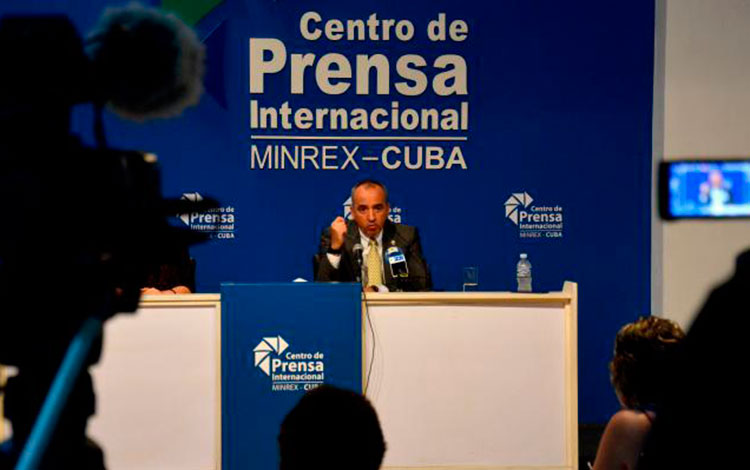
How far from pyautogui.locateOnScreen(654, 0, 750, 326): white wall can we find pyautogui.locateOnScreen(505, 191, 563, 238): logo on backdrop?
64 cm

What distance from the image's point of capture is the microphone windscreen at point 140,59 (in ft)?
3.79

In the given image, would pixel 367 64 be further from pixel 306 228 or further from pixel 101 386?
pixel 101 386

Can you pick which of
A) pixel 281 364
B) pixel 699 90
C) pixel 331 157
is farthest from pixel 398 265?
pixel 699 90

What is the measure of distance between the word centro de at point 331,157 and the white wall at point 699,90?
1.51m

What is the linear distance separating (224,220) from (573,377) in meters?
2.49

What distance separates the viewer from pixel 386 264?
4.77m

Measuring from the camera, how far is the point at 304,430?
1.73 meters

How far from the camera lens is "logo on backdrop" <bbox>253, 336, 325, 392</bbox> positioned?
4141 millimetres

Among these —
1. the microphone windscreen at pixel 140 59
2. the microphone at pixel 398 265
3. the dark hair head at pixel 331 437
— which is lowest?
the dark hair head at pixel 331 437

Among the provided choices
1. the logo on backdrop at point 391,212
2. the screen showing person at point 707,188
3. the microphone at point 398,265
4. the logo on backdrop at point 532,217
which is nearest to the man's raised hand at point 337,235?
the microphone at point 398,265

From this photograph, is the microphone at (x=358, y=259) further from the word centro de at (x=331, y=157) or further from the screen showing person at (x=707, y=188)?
the screen showing person at (x=707, y=188)

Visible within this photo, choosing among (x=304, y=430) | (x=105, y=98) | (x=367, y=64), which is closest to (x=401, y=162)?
(x=367, y=64)

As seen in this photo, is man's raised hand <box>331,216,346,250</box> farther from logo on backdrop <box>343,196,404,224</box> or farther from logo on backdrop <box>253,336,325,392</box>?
logo on backdrop <box>343,196,404,224</box>

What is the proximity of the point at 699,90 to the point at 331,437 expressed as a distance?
16.2 feet
